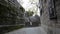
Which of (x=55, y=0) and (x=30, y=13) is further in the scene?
(x=30, y=13)

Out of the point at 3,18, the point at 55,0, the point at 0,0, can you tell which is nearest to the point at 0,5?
the point at 0,0

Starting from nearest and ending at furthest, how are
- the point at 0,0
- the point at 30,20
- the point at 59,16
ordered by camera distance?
the point at 59,16
the point at 0,0
the point at 30,20

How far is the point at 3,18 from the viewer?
19.5ft

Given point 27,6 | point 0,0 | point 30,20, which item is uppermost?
point 27,6

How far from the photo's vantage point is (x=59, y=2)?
116 inches

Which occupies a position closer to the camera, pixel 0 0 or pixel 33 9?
pixel 0 0

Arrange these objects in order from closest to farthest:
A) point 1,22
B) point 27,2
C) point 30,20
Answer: point 1,22, point 30,20, point 27,2

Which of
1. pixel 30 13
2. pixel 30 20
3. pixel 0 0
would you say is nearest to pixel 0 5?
pixel 0 0

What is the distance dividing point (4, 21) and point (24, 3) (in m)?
21.8

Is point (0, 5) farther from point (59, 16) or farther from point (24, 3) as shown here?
point (24, 3)

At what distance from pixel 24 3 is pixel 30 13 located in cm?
361

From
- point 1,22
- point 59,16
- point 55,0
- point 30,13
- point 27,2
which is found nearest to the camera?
point 59,16

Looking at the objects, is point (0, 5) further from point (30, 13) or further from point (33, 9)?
point (33, 9)

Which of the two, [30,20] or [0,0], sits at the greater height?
[0,0]
